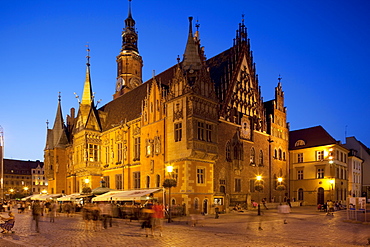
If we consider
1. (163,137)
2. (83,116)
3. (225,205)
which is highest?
(83,116)

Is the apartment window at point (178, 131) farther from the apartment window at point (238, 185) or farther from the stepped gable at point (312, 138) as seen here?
the stepped gable at point (312, 138)

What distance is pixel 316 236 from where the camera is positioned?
18953 mm

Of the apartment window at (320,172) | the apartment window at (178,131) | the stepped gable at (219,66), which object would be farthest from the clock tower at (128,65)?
the apartment window at (320,172)

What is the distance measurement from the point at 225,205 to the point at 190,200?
241 inches

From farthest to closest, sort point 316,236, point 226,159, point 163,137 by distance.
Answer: point 226,159
point 163,137
point 316,236

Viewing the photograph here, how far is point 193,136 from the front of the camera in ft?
116

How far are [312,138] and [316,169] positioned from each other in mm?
5261

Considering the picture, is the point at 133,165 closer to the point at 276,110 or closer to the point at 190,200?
the point at 190,200

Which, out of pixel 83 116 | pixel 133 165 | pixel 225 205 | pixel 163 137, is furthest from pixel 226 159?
pixel 83 116

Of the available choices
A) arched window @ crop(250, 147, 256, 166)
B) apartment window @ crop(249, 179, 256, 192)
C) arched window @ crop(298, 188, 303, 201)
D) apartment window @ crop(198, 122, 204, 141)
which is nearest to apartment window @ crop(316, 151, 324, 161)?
arched window @ crop(298, 188, 303, 201)

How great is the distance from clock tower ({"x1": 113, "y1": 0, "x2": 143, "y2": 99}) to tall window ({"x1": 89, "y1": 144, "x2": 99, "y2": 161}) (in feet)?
60.8

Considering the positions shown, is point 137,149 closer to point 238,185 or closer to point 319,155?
point 238,185

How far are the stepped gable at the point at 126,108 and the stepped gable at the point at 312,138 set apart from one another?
2474 centimetres

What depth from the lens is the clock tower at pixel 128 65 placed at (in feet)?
228
